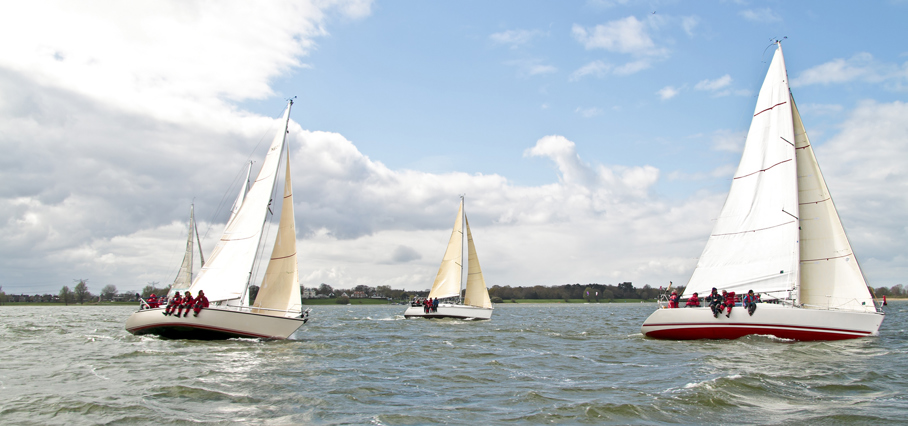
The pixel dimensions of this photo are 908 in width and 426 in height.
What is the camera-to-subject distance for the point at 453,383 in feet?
48.4

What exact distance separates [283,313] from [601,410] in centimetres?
1725

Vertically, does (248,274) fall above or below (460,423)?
above

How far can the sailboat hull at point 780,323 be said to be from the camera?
23000 mm

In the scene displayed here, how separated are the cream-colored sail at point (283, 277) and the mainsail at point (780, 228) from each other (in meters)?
19.5

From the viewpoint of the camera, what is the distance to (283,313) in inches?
969

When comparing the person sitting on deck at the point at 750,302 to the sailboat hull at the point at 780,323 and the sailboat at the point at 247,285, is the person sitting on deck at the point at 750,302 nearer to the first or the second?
the sailboat hull at the point at 780,323

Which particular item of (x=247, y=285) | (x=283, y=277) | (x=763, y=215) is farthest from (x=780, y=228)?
(x=247, y=285)

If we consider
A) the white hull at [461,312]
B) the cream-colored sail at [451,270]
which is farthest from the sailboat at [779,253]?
the cream-colored sail at [451,270]

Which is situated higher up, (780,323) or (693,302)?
(693,302)

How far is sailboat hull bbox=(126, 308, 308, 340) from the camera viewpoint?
75.0 feet

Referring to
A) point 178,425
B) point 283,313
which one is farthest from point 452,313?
point 178,425

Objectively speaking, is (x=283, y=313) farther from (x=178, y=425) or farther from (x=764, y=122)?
(x=764, y=122)

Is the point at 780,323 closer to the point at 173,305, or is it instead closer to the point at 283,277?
the point at 283,277

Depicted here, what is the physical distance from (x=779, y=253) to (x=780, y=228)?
3.94ft
